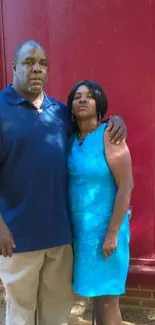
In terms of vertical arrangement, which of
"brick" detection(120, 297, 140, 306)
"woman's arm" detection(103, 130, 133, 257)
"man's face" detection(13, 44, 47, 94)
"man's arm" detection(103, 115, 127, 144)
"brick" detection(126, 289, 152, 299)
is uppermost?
"man's face" detection(13, 44, 47, 94)

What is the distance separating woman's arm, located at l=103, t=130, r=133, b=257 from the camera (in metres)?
2.26

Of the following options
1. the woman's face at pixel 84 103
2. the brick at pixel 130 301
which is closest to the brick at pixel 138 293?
the brick at pixel 130 301

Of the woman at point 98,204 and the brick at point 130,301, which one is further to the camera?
the brick at point 130,301

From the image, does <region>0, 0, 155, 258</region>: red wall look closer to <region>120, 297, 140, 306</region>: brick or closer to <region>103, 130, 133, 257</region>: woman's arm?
<region>120, 297, 140, 306</region>: brick

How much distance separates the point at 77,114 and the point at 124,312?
1738mm

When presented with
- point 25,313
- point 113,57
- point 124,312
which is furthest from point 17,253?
point 113,57

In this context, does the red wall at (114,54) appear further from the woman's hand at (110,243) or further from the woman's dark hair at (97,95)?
the woman's hand at (110,243)

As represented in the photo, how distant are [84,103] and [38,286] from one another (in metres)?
1.14

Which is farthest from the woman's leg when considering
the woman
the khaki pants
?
the khaki pants

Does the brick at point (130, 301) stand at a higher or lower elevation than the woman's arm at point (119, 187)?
lower

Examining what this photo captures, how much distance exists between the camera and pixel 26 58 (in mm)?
2334

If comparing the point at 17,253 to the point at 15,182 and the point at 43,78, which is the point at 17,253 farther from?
the point at 43,78

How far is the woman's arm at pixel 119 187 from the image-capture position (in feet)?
7.41

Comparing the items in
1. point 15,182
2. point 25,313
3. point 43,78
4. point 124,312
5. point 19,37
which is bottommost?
point 124,312
